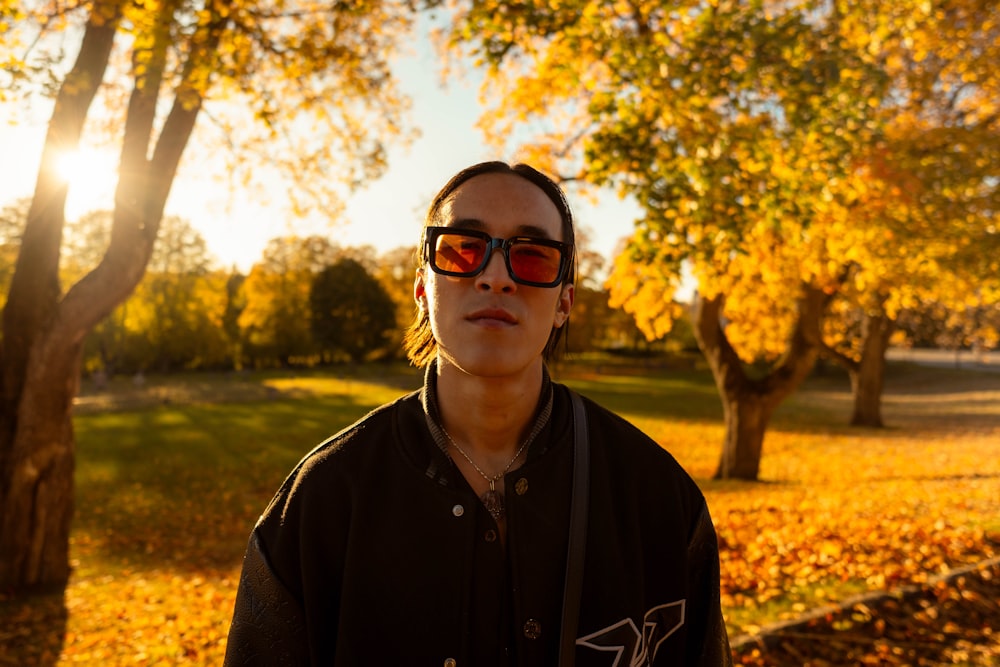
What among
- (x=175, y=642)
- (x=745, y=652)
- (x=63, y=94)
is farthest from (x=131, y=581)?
(x=745, y=652)

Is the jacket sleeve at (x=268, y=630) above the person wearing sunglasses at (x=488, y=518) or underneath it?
underneath

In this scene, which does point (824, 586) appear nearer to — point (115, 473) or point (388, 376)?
point (115, 473)

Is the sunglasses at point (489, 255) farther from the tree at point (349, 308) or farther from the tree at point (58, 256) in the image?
the tree at point (349, 308)

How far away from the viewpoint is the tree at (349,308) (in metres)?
54.3

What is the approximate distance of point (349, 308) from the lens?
54500mm

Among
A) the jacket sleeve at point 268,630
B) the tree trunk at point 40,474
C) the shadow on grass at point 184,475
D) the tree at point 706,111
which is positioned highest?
the tree at point 706,111

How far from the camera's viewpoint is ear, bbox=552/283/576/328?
90.9 inches

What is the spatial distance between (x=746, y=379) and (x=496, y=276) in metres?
13.8

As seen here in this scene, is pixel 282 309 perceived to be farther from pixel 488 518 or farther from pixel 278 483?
pixel 488 518

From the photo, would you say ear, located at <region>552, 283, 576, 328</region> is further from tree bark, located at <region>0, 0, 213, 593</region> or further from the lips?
tree bark, located at <region>0, 0, 213, 593</region>

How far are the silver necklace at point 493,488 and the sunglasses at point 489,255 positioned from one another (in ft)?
1.61

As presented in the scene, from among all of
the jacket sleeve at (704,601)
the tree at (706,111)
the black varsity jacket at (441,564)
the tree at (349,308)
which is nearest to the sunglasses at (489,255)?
the black varsity jacket at (441,564)

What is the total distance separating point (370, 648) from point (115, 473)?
1900cm

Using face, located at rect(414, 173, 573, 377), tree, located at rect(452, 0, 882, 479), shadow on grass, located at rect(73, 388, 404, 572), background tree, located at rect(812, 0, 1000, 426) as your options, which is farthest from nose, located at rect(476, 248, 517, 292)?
shadow on grass, located at rect(73, 388, 404, 572)
